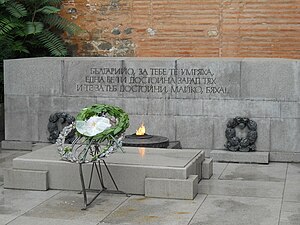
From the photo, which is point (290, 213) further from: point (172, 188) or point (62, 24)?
point (62, 24)

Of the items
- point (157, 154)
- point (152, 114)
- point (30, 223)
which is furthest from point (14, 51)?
point (30, 223)

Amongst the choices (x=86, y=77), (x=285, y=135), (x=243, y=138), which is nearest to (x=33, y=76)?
(x=86, y=77)

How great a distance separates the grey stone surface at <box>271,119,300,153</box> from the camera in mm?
12023

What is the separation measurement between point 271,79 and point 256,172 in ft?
5.98

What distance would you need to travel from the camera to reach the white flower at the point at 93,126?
8.73 meters

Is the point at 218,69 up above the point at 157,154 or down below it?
above

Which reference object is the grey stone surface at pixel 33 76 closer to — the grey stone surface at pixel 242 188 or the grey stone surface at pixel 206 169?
the grey stone surface at pixel 206 169

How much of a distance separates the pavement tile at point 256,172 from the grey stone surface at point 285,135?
38 cm

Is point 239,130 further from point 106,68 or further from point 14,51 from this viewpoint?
point 14,51

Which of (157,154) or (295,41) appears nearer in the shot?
(157,154)

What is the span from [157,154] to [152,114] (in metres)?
2.62

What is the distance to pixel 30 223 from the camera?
8.07 meters

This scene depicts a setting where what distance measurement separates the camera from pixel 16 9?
49.4 ft

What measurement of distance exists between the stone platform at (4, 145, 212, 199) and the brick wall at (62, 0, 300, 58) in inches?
204
